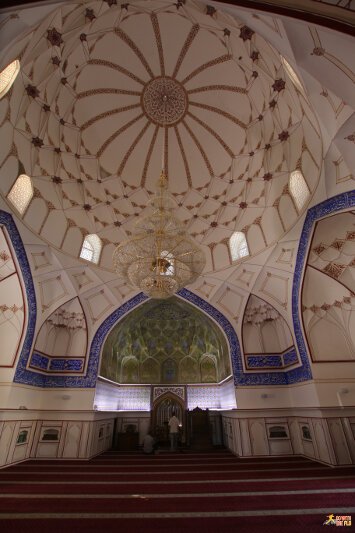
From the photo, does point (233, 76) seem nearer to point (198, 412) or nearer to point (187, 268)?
point (187, 268)

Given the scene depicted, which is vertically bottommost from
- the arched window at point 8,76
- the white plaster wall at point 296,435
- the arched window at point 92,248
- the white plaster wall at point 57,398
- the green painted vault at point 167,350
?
the white plaster wall at point 296,435

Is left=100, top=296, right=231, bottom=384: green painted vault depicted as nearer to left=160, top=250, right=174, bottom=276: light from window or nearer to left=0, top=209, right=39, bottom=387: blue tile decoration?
left=0, top=209, right=39, bottom=387: blue tile decoration

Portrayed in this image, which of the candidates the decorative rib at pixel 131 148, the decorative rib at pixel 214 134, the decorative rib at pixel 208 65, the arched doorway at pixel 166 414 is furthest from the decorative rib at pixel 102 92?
the arched doorway at pixel 166 414

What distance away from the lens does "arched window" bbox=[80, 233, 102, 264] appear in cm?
937

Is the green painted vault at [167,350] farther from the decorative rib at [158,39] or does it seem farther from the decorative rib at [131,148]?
the decorative rib at [158,39]

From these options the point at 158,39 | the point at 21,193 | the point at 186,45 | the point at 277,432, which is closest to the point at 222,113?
the point at 186,45

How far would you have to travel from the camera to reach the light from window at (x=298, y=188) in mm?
7118

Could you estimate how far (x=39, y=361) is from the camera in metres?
8.80

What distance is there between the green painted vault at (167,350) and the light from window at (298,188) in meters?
5.91

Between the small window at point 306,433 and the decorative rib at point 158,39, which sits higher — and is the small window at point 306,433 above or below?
below

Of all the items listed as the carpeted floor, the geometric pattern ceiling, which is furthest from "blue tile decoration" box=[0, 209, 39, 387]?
the carpeted floor

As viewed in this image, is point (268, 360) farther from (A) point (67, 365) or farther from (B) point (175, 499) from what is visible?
(A) point (67, 365)

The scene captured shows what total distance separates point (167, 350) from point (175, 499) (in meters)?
8.64

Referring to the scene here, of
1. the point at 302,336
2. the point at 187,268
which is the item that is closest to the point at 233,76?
the point at 187,268
